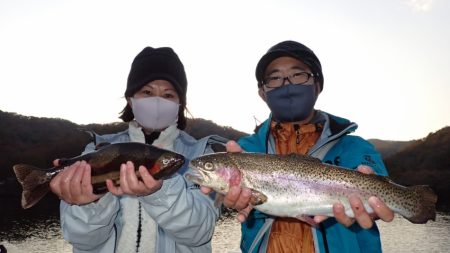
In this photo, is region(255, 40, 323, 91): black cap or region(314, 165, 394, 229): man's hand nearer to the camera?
Result: region(314, 165, 394, 229): man's hand

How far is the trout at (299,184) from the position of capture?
495 centimetres

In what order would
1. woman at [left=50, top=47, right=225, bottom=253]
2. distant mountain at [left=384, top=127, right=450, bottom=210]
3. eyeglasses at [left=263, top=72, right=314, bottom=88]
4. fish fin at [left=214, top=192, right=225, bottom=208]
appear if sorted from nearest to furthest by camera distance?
1. woman at [left=50, top=47, right=225, bottom=253]
2. fish fin at [left=214, top=192, right=225, bottom=208]
3. eyeglasses at [left=263, top=72, right=314, bottom=88]
4. distant mountain at [left=384, top=127, right=450, bottom=210]

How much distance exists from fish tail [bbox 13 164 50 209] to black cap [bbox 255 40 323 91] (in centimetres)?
325

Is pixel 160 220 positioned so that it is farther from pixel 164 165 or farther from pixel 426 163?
pixel 426 163

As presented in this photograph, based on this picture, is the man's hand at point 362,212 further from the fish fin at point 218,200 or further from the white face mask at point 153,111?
the white face mask at point 153,111

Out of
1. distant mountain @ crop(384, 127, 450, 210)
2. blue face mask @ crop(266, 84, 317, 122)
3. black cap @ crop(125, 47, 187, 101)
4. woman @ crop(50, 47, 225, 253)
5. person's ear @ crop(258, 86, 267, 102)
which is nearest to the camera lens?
woman @ crop(50, 47, 225, 253)

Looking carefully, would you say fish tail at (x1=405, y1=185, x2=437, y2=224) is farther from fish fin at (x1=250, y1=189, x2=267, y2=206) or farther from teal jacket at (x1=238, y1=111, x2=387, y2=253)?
fish fin at (x1=250, y1=189, x2=267, y2=206)

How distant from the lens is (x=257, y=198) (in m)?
5.02

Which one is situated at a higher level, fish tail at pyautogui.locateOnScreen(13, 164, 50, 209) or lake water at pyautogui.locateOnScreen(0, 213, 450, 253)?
fish tail at pyautogui.locateOnScreen(13, 164, 50, 209)

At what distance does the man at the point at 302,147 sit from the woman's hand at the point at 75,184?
4.54 feet

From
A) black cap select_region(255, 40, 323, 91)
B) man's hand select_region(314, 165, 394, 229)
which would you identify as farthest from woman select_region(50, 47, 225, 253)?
man's hand select_region(314, 165, 394, 229)

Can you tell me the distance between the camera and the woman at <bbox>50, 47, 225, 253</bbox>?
4.51 metres

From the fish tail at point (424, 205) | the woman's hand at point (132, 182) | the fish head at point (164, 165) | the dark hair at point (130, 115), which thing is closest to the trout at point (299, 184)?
the fish tail at point (424, 205)

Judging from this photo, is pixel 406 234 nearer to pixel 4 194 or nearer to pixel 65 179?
pixel 65 179
